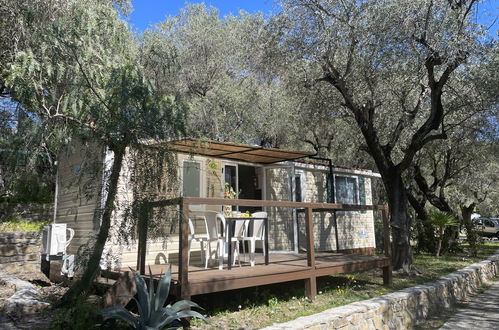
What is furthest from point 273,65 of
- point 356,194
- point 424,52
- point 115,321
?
point 115,321

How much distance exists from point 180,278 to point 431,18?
7.23 meters

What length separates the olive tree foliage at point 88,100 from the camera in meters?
4.61

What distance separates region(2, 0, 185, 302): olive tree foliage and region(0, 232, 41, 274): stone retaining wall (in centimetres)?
412

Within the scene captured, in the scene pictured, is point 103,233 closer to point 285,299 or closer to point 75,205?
point 285,299

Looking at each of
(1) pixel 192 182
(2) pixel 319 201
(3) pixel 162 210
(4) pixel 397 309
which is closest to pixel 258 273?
(3) pixel 162 210

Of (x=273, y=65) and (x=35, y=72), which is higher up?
(x=273, y=65)

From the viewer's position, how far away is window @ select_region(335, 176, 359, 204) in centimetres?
1220

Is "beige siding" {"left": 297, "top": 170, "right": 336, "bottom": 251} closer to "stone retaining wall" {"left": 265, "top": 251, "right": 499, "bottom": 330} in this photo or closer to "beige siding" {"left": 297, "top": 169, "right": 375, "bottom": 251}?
"beige siding" {"left": 297, "top": 169, "right": 375, "bottom": 251}

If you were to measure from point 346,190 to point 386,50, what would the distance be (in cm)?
493

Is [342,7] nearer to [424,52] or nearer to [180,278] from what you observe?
[424,52]

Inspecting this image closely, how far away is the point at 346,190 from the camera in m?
12.5

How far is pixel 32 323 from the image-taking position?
4.70 metres

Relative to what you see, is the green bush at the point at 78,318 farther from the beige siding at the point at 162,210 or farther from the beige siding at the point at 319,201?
the beige siding at the point at 319,201

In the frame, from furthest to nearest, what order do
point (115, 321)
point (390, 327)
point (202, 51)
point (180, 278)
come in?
point (202, 51)
point (390, 327)
point (180, 278)
point (115, 321)
